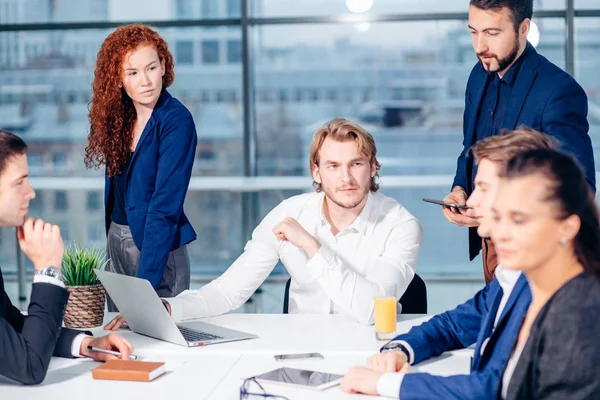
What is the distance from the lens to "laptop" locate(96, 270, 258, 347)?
2105mm

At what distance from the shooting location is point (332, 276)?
2.40 metres

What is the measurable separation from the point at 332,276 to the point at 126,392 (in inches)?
31.2

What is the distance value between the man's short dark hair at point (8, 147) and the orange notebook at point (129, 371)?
1.64 ft

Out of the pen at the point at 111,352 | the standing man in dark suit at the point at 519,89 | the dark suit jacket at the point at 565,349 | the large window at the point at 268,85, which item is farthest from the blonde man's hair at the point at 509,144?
the large window at the point at 268,85

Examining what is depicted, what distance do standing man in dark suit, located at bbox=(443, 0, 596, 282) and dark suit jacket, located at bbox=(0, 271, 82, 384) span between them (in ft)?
4.04

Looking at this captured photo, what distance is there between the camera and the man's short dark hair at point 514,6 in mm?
2502

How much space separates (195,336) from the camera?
222 cm

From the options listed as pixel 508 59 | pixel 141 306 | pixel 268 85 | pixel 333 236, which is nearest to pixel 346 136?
pixel 333 236

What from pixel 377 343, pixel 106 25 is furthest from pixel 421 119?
pixel 377 343

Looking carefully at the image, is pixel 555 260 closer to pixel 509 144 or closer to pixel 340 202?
pixel 509 144

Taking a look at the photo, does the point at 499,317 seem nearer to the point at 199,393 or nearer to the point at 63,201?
the point at 199,393

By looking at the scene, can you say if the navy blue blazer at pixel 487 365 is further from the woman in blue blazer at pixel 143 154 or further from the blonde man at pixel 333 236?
the woman in blue blazer at pixel 143 154

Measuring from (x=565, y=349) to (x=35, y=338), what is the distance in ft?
3.63

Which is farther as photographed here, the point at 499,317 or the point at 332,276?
the point at 332,276
